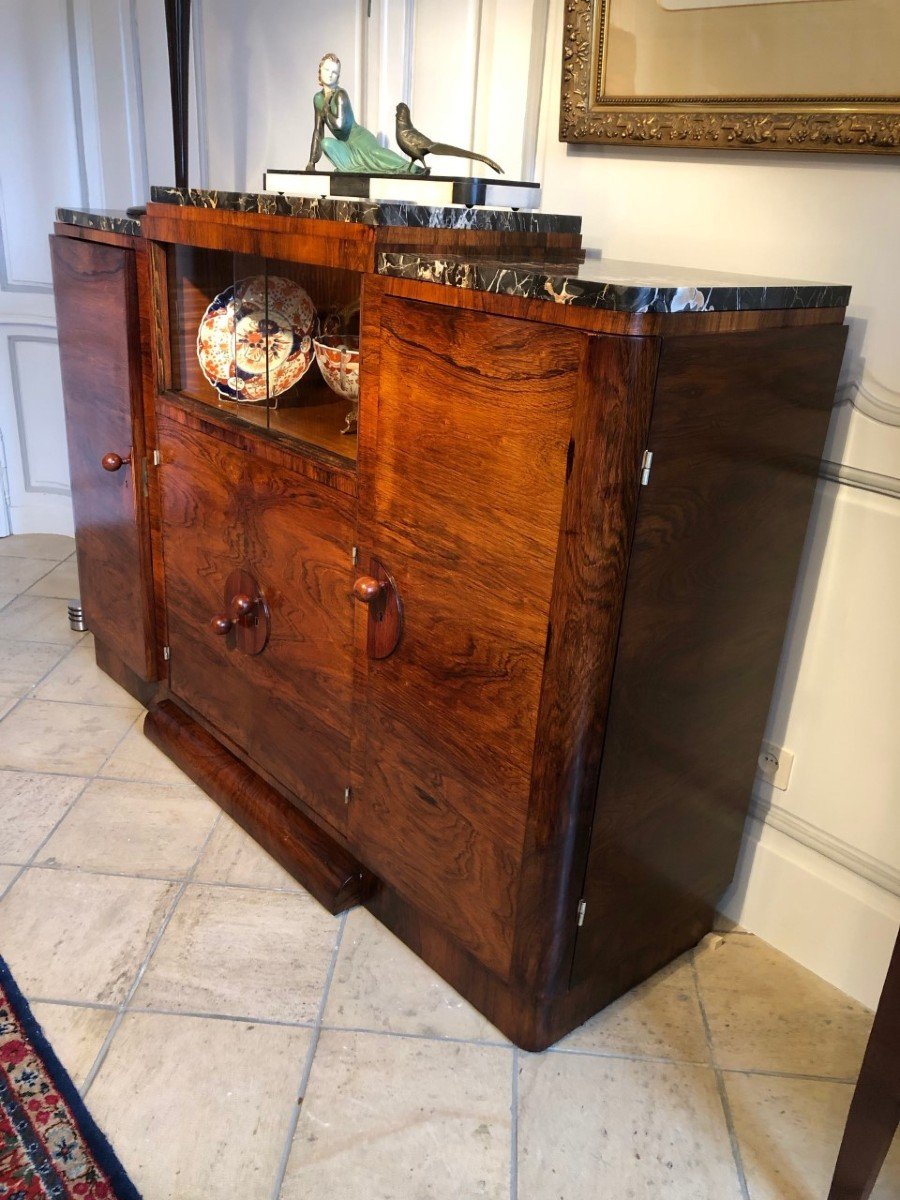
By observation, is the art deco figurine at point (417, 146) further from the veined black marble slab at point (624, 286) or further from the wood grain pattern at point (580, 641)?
the wood grain pattern at point (580, 641)

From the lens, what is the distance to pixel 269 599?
1.76 m

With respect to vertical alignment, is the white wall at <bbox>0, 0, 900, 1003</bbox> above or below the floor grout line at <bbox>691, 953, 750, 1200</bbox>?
above

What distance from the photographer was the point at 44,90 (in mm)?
2949

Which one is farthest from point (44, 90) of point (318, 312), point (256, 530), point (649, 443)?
point (649, 443)

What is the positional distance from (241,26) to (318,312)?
3.49 ft

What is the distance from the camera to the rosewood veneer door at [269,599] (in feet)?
5.29

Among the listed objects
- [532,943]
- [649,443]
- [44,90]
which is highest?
[44,90]

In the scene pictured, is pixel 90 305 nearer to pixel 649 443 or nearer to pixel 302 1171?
pixel 649 443

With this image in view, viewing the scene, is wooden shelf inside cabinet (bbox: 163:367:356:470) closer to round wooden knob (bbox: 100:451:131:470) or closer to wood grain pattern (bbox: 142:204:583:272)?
round wooden knob (bbox: 100:451:131:470)

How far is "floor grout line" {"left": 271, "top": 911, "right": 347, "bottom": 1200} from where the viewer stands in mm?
1263

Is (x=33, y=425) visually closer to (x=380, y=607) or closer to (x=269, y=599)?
(x=269, y=599)

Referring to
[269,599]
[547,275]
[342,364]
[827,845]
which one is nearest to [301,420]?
[342,364]

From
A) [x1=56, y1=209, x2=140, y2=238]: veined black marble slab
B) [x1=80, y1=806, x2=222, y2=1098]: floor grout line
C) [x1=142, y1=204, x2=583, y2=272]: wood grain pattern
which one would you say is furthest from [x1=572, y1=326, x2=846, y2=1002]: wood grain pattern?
[x1=56, y1=209, x2=140, y2=238]: veined black marble slab

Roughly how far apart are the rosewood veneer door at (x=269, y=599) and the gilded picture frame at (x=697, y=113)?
76 centimetres
